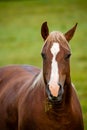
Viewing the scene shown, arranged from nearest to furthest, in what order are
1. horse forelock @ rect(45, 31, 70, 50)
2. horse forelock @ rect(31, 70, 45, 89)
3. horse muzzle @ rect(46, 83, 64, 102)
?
horse muzzle @ rect(46, 83, 64, 102) < horse forelock @ rect(45, 31, 70, 50) < horse forelock @ rect(31, 70, 45, 89)

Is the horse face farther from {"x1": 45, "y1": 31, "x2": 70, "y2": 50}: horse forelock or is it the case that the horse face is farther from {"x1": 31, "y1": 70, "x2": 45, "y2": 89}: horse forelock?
{"x1": 31, "y1": 70, "x2": 45, "y2": 89}: horse forelock

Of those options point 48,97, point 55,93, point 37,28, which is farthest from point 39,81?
point 37,28

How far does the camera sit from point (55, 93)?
8672 mm

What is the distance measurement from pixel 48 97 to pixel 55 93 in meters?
0.24

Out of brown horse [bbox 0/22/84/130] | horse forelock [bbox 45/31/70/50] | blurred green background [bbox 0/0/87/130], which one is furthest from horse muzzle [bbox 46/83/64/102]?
blurred green background [bbox 0/0/87/130]

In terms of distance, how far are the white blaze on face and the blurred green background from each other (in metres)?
4.91

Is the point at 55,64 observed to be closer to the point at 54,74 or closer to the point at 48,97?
the point at 54,74

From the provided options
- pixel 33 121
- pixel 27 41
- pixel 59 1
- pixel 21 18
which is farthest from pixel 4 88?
pixel 59 1

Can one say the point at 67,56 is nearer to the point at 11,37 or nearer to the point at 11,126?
the point at 11,126

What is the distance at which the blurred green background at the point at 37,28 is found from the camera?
68.5 feet

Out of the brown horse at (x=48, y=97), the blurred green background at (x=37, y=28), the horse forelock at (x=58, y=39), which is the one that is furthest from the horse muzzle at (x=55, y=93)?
the blurred green background at (x=37, y=28)

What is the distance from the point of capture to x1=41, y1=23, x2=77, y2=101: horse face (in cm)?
872

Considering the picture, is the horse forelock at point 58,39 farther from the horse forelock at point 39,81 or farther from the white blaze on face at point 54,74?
the horse forelock at point 39,81

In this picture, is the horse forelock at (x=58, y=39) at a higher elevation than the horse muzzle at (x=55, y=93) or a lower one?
higher
